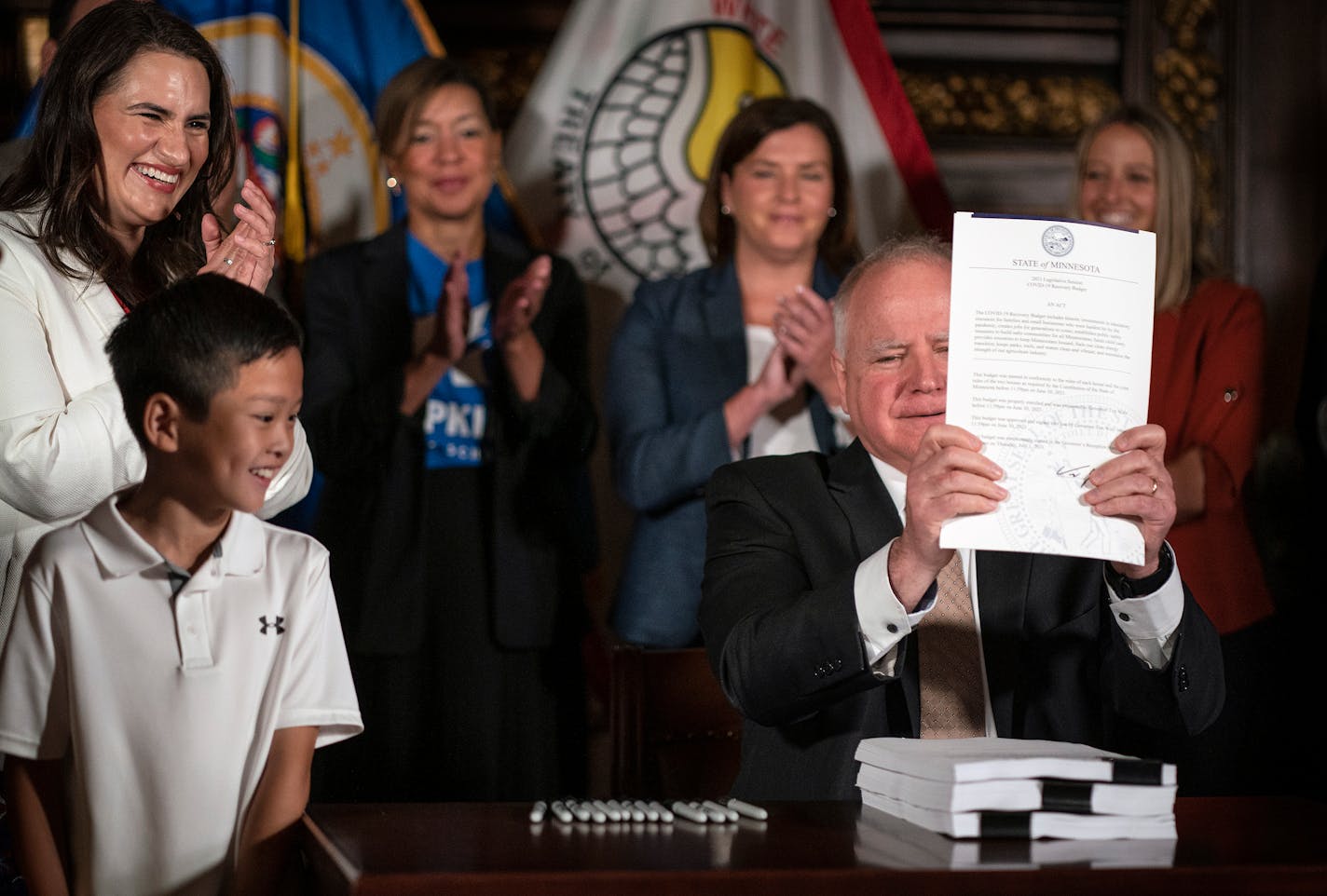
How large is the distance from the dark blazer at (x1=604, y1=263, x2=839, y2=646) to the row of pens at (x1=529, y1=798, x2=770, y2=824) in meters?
1.36

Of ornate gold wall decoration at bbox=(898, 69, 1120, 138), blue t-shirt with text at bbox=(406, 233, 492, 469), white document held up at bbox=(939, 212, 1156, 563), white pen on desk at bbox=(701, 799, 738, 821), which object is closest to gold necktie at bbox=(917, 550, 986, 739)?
white document held up at bbox=(939, 212, 1156, 563)

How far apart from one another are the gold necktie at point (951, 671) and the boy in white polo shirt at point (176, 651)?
85 centimetres

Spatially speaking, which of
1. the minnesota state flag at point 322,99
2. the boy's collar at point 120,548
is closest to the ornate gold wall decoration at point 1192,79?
the minnesota state flag at point 322,99

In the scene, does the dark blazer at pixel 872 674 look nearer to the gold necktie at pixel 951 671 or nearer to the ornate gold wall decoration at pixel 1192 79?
the gold necktie at pixel 951 671

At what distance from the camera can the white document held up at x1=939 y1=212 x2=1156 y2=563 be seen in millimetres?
1896

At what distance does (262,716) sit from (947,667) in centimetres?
96

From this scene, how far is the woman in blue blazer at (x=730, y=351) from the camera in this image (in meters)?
3.20

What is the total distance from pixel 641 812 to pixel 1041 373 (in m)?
0.71

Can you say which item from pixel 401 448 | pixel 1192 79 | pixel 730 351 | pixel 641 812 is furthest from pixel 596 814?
pixel 1192 79

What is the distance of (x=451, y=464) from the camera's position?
3.04 metres

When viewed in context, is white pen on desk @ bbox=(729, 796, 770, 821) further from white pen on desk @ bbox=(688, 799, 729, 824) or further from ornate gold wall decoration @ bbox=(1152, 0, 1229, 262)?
ornate gold wall decoration @ bbox=(1152, 0, 1229, 262)

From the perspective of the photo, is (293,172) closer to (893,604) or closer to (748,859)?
(893,604)

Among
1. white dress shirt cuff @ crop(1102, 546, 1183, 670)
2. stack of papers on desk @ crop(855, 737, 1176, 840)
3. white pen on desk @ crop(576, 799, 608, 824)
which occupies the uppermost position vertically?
white dress shirt cuff @ crop(1102, 546, 1183, 670)

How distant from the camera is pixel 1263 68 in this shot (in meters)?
4.14
